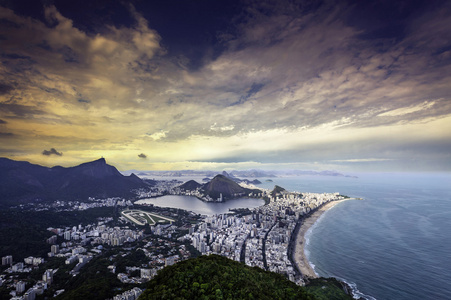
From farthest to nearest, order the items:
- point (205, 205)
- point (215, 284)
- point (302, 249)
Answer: point (205, 205) → point (302, 249) → point (215, 284)

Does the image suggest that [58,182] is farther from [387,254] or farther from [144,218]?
[387,254]

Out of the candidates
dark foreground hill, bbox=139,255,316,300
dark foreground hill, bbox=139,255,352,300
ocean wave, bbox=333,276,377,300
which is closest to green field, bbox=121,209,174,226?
dark foreground hill, bbox=139,255,352,300

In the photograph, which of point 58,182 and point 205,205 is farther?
point 58,182

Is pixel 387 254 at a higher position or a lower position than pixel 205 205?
higher

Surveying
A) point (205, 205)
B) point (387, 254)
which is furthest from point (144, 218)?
point (387, 254)

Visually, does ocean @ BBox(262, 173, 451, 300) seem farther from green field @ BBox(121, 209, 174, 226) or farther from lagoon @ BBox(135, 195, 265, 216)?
green field @ BBox(121, 209, 174, 226)

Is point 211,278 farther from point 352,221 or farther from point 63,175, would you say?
point 63,175

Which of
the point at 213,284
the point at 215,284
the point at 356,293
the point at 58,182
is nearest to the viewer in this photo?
the point at 215,284

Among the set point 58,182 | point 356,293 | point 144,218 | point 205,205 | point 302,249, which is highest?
point 58,182
